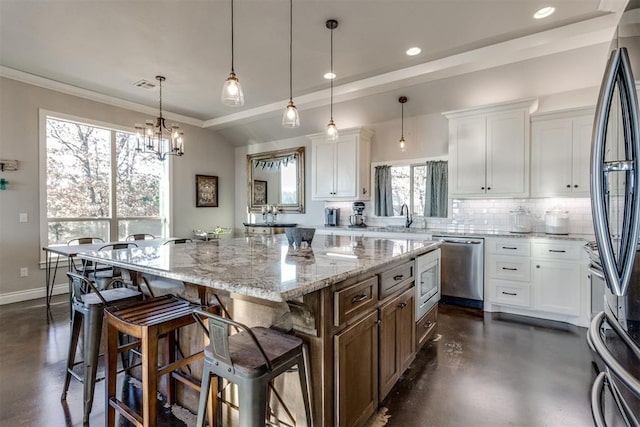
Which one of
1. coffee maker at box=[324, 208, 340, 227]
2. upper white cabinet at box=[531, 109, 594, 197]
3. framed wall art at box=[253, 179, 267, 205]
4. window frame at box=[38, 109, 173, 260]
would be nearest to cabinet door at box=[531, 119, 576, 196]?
upper white cabinet at box=[531, 109, 594, 197]

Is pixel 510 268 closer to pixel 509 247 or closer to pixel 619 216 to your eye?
pixel 509 247

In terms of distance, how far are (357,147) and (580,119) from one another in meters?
2.81

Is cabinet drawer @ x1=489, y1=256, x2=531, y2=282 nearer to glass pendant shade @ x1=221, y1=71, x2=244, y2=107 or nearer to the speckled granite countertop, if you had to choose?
the speckled granite countertop

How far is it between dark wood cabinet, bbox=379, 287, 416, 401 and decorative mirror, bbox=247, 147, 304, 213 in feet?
13.6

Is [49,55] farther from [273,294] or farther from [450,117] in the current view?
[450,117]

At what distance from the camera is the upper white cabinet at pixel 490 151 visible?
3.83 meters

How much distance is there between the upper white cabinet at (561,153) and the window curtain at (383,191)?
1.99 meters

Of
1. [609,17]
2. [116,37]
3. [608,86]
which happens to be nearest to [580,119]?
[609,17]

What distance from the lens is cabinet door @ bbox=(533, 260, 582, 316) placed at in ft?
11.0

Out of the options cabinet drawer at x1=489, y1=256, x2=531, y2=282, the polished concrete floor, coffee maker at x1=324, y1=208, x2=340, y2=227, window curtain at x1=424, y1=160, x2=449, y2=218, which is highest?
window curtain at x1=424, y1=160, x2=449, y2=218

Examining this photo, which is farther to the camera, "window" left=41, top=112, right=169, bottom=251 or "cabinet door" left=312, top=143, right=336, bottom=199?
"cabinet door" left=312, top=143, right=336, bottom=199

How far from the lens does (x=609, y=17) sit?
9.45ft

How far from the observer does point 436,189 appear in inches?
186

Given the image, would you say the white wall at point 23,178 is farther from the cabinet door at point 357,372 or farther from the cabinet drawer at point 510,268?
the cabinet drawer at point 510,268
